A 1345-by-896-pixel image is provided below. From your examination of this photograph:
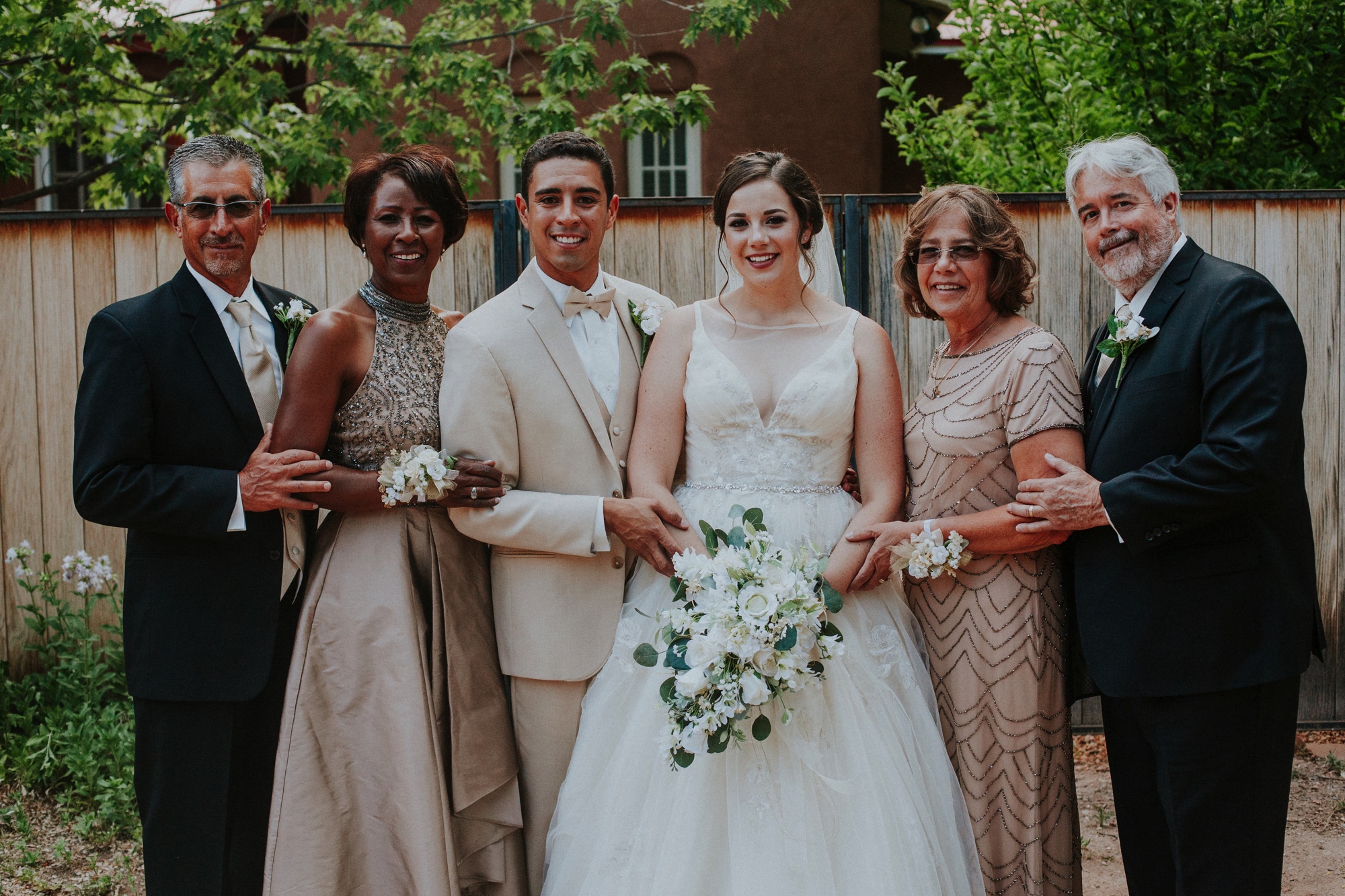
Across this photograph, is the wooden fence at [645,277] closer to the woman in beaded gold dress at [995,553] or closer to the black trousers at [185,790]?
the woman in beaded gold dress at [995,553]

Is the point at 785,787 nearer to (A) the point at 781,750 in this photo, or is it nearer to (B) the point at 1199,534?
(A) the point at 781,750

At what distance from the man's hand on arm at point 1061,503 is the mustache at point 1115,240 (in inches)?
24.2

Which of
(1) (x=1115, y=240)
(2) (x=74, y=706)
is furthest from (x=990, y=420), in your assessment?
(2) (x=74, y=706)

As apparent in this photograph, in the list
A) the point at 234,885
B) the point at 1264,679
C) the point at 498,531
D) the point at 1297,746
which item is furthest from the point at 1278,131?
the point at 234,885

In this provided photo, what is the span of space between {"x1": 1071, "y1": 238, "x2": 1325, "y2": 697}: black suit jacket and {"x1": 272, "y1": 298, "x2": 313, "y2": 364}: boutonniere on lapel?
234 cm

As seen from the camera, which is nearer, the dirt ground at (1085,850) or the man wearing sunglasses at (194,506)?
the man wearing sunglasses at (194,506)

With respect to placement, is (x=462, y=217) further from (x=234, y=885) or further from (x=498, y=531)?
(x=234, y=885)

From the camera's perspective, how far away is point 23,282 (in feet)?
16.5

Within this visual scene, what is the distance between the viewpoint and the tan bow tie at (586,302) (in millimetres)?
3184

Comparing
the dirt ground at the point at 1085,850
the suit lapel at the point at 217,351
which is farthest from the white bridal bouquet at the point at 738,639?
the dirt ground at the point at 1085,850

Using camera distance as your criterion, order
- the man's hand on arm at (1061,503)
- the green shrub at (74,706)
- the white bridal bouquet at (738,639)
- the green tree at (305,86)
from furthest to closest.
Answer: the green tree at (305,86) → the green shrub at (74,706) → the man's hand on arm at (1061,503) → the white bridal bouquet at (738,639)

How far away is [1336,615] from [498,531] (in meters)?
4.11

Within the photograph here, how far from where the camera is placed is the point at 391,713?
2.97 metres

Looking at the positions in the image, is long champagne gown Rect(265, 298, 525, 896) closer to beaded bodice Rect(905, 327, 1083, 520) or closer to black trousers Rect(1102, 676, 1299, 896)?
beaded bodice Rect(905, 327, 1083, 520)
